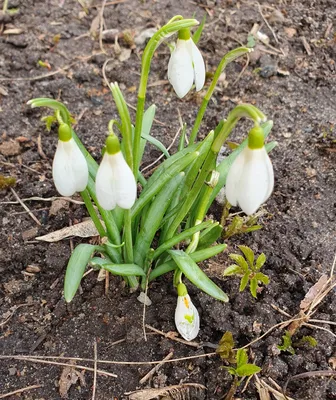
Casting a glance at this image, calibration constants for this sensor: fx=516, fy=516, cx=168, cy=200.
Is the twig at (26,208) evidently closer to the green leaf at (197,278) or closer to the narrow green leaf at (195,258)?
the narrow green leaf at (195,258)

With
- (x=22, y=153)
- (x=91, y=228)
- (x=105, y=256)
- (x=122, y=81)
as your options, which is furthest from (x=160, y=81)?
(x=105, y=256)

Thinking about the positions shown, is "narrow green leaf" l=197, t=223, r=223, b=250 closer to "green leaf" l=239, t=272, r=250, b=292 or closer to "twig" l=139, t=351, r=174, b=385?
"green leaf" l=239, t=272, r=250, b=292

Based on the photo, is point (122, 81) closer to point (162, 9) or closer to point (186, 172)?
point (162, 9)

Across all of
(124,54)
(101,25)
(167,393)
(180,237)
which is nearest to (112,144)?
(180,237)

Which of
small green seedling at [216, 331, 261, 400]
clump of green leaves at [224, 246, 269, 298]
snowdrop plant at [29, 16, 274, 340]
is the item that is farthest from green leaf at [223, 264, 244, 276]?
small green seedling at [216, 331, 261, 400]

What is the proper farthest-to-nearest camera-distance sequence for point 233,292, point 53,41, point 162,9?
point 162,9 < point 53,41 < point 233,292
